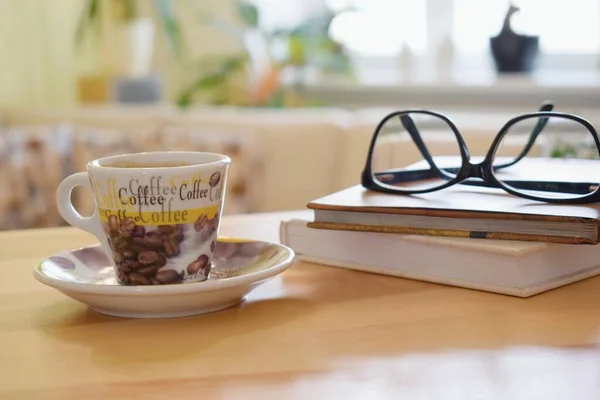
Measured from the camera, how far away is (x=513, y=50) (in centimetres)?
243

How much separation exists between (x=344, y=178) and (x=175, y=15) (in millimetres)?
1235

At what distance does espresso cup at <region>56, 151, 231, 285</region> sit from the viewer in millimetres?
601

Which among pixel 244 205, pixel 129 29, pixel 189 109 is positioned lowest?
pixel 244 205

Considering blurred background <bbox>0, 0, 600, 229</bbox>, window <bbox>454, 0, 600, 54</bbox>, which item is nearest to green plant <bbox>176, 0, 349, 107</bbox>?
blurred background <bbox>0, 0, 600, 229</bbox>

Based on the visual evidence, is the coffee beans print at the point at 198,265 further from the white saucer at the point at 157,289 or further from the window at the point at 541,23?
the window at the point at 541,23

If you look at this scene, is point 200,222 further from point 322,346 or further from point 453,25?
point 453,25

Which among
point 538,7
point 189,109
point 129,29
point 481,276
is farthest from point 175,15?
point 481,276

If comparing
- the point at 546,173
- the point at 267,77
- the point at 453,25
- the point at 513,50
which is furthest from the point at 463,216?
the point at 453,25

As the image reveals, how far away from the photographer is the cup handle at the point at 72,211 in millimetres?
663

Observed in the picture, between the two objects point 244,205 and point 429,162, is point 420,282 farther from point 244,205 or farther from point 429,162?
point 244,205

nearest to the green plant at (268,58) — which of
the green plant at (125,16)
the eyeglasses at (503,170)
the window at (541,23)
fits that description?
the green plant at (125,16)

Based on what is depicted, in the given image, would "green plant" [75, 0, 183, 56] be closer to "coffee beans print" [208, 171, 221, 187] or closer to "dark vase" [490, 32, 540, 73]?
"dark vase" [490, 32, 540, 73]

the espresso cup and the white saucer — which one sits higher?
the espresso cup

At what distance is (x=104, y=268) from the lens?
2.31 feet
